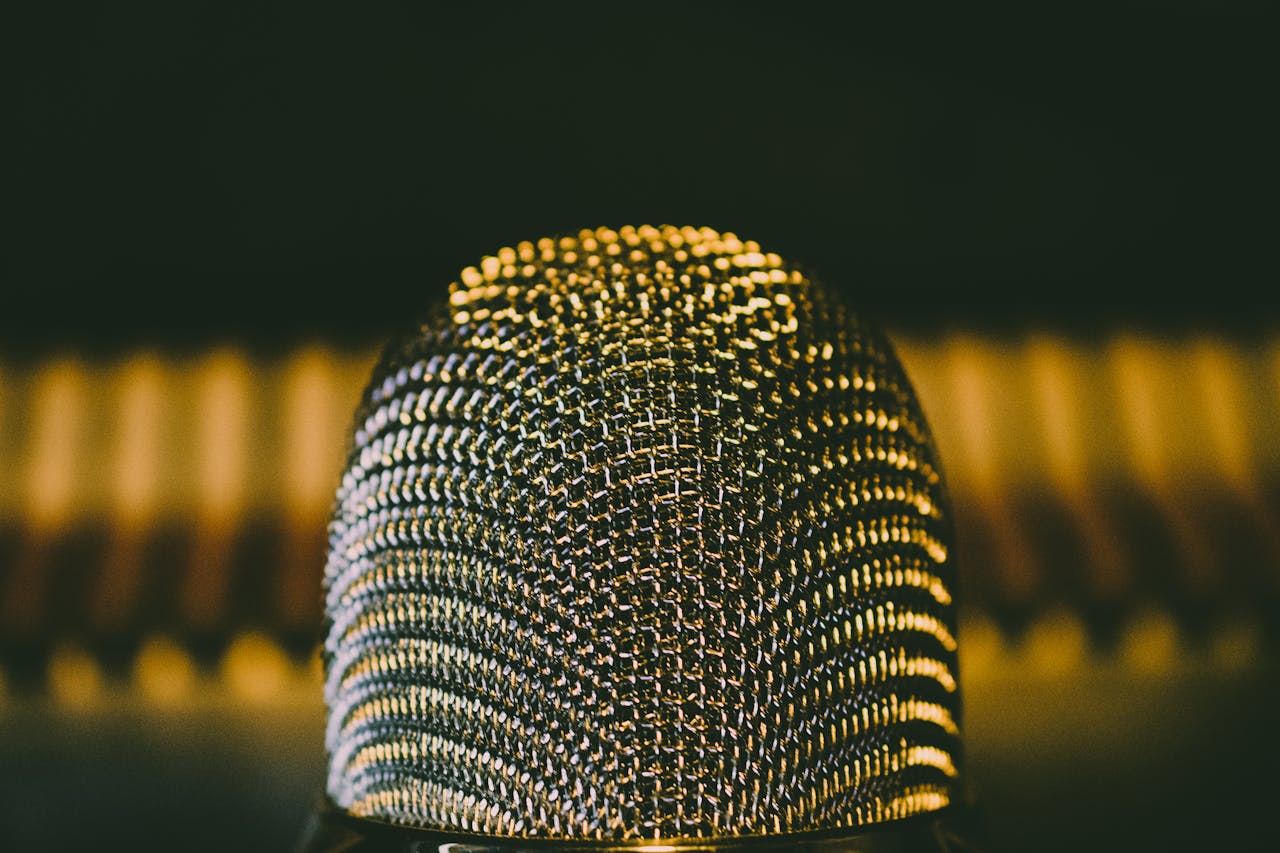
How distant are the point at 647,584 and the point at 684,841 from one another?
102 mm

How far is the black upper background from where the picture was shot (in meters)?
2.07

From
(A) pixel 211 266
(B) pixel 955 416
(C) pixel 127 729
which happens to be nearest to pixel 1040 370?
(B) pixel 955 416

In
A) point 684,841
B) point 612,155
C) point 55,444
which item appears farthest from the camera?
point 55,444

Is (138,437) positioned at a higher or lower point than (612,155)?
lower

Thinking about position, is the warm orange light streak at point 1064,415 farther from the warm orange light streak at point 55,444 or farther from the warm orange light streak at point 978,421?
the warm orange light streak at point 55,444

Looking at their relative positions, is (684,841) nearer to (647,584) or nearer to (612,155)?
(647,584)

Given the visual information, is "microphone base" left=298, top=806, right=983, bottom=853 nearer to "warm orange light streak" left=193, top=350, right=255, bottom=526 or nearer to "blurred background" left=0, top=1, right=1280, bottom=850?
"blurred background" left=0, top=1, right=1280, bottom=850

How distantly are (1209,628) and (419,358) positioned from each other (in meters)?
1.89

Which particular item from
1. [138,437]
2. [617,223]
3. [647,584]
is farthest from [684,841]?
[138,437]

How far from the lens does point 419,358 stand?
1.75 ft

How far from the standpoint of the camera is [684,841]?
17.3 inches

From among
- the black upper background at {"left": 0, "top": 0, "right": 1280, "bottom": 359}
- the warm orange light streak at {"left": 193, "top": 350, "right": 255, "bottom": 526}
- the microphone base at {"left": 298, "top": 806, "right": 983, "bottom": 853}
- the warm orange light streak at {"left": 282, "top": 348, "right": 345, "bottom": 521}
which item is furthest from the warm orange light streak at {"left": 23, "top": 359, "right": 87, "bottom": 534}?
the microphone base at {"left": 298, "top": 806, "right": 983, "bottom": 853}

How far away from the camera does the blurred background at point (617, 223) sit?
2.02m

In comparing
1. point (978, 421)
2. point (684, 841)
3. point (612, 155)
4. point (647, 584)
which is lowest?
point (684, 841)
